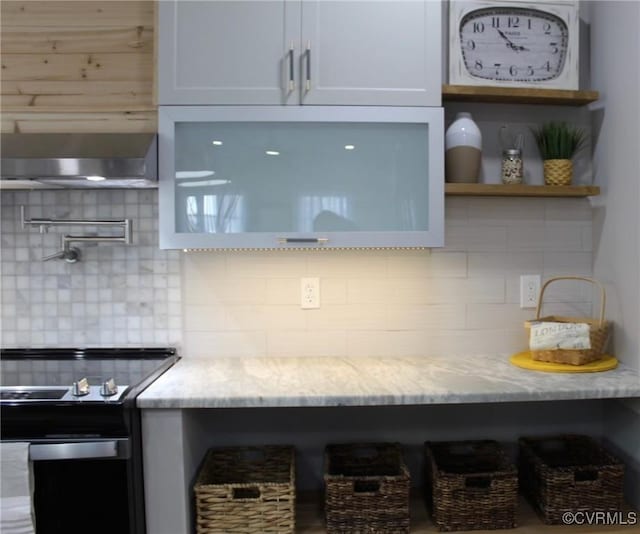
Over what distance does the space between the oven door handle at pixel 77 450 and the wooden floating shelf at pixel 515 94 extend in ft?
5.16

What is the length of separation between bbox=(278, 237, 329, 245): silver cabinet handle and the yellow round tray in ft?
2.76

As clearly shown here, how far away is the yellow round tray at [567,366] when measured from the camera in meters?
1.66

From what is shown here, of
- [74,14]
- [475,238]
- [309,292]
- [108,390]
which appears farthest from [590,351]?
[74,14]

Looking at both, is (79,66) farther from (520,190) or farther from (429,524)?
(429,524)

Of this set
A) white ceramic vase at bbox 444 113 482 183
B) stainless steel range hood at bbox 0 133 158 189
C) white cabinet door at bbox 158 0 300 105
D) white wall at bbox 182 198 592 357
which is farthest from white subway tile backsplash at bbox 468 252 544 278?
stainless steel range hood at bbox 0 133 158 189

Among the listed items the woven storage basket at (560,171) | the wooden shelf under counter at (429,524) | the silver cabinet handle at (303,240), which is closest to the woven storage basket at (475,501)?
the wooden shelf under counter at (429,524)

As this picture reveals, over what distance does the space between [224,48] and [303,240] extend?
2.28ft

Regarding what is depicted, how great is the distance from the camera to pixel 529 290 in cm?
198

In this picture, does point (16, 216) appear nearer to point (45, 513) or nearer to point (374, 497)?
point (45, 513)

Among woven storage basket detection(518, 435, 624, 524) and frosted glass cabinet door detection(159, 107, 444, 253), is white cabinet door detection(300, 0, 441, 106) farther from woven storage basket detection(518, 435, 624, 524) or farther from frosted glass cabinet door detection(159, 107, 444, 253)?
woven storage basket detection(518, 435, 624, 524)

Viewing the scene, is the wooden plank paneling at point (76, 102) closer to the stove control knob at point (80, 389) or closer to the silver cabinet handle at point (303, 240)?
the silver cabinet handle at point (303, 240)

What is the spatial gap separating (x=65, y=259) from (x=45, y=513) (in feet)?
3.08

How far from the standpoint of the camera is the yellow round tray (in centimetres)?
166

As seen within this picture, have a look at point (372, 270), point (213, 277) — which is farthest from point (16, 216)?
point (372, 270)
